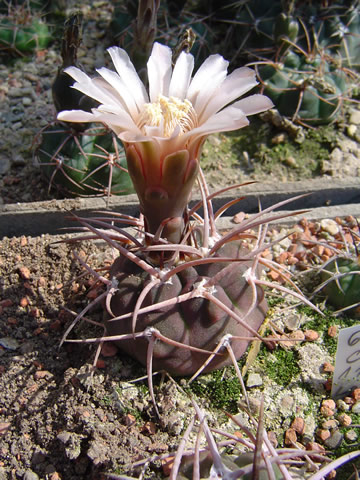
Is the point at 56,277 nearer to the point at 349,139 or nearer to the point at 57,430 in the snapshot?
the point at 57,430

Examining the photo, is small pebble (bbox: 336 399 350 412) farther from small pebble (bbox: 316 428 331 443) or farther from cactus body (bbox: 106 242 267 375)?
cactus body (bbox: 106 242 267 375)

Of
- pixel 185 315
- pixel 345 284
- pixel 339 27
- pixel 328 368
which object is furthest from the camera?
pixel 339 27

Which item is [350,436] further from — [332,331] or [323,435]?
[332,331]

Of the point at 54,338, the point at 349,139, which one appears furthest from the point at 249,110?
the point at 349,139

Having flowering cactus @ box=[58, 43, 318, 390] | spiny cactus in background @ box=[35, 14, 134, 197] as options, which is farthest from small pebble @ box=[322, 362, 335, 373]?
Result: spiny cactus in background @ box=[35, 14, 134, 197]

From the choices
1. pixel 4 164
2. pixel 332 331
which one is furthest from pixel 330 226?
pixel 4 164

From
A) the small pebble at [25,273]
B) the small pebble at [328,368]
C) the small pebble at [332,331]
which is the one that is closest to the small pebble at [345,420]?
the small pebble at [328,368]
